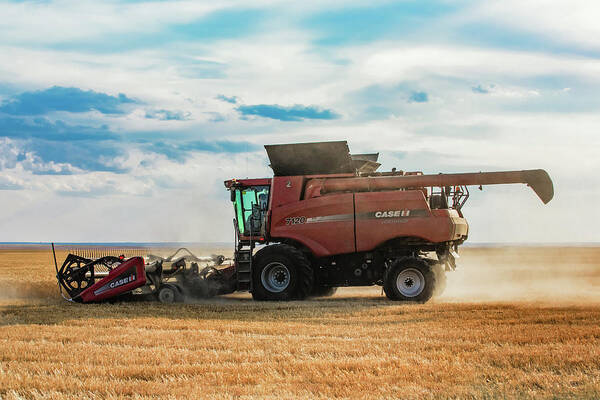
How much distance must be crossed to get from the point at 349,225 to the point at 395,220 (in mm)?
1041

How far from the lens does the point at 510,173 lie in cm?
1566

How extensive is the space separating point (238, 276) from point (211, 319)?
4038mm

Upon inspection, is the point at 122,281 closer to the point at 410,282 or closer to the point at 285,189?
the point at 285,189

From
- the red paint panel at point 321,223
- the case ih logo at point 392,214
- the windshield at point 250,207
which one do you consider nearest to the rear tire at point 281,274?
the red paint panel at point 321,223

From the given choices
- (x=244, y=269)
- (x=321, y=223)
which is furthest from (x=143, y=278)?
(x=321, y=223)

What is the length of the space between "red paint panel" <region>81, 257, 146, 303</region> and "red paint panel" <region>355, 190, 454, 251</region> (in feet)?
16.0

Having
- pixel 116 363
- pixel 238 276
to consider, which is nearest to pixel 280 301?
pixel 238 276

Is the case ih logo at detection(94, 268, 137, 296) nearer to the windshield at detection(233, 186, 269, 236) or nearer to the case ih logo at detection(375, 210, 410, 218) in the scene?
the windshield at detection(233, 186, 269, 236)

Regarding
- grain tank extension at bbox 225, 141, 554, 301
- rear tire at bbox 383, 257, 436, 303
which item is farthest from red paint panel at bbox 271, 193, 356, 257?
rear tire at bbox 383, 257, 436, 303

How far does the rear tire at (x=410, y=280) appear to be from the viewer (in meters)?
15.3

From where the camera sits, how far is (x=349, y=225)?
1586 centimetres

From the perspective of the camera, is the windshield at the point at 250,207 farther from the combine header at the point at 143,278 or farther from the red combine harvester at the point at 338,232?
the combine header at the point at 143,278

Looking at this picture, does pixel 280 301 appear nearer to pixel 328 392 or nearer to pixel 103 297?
pixel 103 297

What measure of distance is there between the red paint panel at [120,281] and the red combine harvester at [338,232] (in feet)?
0.07
